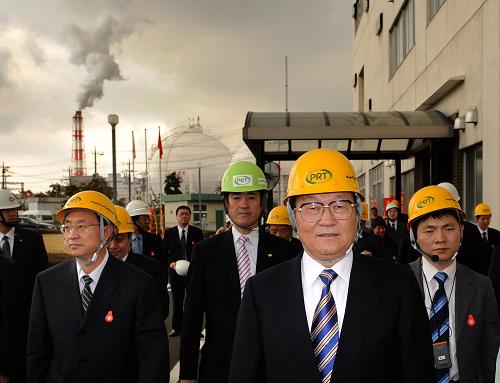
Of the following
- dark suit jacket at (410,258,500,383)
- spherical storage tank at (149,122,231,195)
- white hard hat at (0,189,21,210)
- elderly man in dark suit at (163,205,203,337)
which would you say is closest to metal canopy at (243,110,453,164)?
elderly man in dark suit at (163,205,203,337)

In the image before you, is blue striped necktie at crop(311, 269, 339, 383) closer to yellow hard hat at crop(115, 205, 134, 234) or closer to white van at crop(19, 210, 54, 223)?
yellow hard hat at crop(115, 205, 134, 234)

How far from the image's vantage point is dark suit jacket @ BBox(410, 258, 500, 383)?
10.5 ft

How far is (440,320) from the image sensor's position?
3.36 metres

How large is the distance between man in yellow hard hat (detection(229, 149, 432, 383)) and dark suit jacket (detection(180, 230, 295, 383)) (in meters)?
1.40

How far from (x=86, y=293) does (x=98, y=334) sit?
10.5 inches

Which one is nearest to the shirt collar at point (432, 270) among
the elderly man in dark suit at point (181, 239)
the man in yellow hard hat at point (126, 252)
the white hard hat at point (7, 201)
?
the man in yellow hard hat at point (126, 252)

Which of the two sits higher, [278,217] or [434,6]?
[434,6]

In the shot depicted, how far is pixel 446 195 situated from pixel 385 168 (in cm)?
2435

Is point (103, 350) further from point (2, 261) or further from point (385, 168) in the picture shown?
point (385, 168)

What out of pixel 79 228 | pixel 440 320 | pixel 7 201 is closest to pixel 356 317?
pixel 440 320

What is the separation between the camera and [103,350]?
3.17m

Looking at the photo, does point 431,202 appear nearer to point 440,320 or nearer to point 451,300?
point 451,300

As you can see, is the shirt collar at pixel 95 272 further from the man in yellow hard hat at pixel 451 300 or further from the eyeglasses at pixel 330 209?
the man in yellow hard hat at pixel 451 300

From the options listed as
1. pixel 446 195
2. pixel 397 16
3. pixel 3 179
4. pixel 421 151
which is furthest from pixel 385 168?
pixel 3 179
